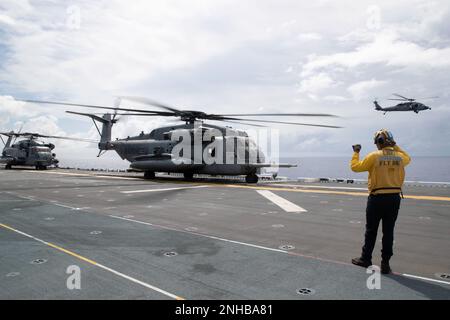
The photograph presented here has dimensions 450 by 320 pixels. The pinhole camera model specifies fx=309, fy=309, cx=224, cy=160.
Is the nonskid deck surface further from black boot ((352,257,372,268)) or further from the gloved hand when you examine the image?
the gloved hand

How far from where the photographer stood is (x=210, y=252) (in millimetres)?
5773

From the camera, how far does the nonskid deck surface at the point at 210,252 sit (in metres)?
4.09

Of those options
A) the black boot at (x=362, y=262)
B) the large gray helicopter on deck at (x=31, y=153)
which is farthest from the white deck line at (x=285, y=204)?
the large gray helicopter on deck at (x=31, y=153)

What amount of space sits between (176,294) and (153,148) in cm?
2119

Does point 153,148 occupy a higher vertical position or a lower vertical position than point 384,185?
higher

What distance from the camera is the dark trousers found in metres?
4.73

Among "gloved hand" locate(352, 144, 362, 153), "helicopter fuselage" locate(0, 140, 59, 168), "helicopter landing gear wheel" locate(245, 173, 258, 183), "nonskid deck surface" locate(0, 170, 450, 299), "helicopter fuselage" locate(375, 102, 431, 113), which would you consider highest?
"helicopter fuselage" locate(375, 102, 431, 113)

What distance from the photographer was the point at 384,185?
475 centimetres

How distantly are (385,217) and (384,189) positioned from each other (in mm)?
446

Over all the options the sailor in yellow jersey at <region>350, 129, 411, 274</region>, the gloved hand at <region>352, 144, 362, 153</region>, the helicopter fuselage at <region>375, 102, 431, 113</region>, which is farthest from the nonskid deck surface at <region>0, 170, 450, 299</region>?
the helicopter fuselage at <region>375, 102, 431, 113</region>

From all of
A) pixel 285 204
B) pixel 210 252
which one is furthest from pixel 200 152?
pixel 210 252

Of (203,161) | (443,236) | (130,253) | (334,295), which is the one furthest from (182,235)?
(203,161)
